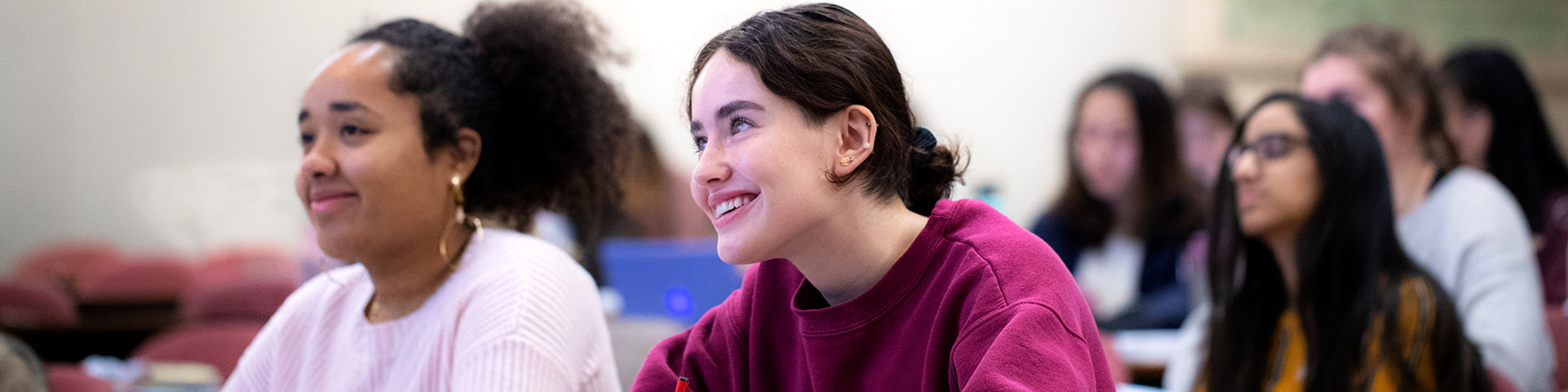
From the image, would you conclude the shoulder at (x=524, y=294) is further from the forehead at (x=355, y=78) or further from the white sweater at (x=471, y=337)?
the forehead at (x=355, y=78)

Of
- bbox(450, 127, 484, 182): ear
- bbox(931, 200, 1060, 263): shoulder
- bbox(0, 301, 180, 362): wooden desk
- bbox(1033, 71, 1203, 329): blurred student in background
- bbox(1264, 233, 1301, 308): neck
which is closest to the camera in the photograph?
bbox(931, 200, 1060, 263): shoulder

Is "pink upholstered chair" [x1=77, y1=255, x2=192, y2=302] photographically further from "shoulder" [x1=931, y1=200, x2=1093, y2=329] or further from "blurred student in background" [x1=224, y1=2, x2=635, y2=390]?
"shoulder" [x1=931, y1=200, x2=1093, y2=329]

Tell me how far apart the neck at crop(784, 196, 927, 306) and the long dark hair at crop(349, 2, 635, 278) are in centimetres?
62

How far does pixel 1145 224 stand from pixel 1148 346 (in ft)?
2.13

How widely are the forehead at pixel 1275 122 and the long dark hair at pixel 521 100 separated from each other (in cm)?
127

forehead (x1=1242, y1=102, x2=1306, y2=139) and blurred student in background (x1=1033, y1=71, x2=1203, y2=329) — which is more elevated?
forehead (x1=1242, y1=102, x2=1306, y2=139)

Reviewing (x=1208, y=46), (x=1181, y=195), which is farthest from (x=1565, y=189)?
(x=1208, y=46)

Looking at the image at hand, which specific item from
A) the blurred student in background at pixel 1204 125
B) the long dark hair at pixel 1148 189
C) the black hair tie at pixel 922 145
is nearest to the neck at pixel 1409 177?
the long dark hair at pixel 1148 189

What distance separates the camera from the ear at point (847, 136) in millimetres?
1093

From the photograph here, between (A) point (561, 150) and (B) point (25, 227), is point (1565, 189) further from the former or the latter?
(B) point (25, 227)

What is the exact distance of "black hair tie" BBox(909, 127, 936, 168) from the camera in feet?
3.93

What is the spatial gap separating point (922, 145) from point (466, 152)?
26.9 inches

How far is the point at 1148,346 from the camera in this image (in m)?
3.02

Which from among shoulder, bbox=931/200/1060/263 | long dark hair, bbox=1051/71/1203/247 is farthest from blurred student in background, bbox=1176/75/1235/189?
shoulder, bbox=931/200/1060/263
